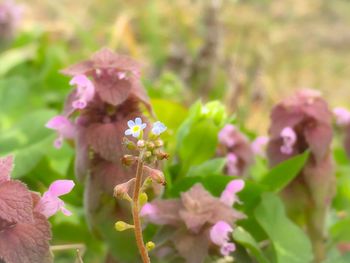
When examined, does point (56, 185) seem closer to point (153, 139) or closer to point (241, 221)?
point (153, 139)

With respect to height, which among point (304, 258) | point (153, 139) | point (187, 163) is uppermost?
point (153, 139)

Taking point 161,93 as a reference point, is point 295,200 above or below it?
below

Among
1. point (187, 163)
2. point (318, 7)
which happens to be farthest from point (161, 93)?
point (318, 7)

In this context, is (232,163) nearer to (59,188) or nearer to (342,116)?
(342,116)

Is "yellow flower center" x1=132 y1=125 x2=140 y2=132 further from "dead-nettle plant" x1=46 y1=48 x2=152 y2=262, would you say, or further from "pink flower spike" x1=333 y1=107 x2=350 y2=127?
"pink flower spike" x1=333 y1=107 x2=350 y2=127

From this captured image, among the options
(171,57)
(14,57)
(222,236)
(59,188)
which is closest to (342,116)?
(222,236)

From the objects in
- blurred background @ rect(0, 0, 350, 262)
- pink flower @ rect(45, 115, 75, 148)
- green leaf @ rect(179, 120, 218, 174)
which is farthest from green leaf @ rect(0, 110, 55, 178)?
green leaf @ rect(179, 120, 218, 174)

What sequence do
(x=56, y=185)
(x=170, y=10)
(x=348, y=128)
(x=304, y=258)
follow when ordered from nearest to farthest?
(x=56, y=185) → (x=304, y=258) → (x=348, y=128) → (x=170, y=10)
